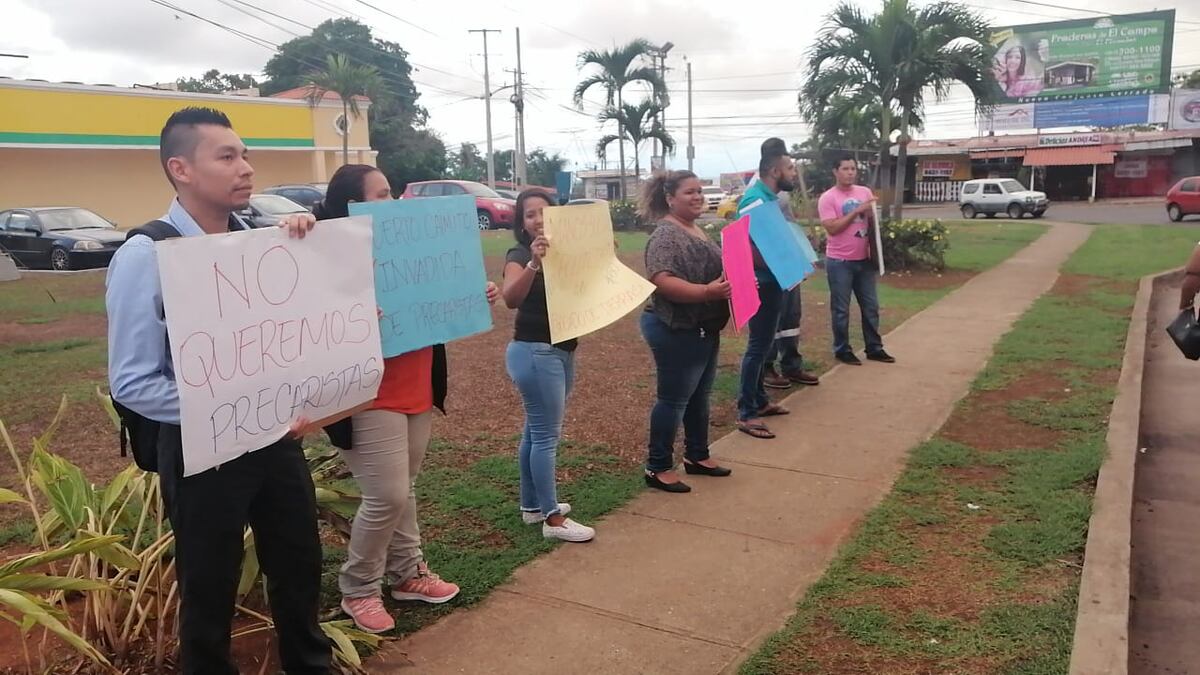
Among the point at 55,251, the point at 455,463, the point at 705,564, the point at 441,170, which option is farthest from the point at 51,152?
the point at 705,564

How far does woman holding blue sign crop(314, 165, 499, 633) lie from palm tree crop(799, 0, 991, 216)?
13523 millimetres

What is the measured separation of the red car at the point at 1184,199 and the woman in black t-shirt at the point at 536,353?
30.0 m

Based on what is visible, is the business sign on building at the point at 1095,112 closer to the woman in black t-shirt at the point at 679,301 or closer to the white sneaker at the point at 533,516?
the woman in black t-shirt at the point at 679,301

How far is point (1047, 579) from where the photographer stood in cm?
390

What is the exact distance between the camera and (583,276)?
4.26 m

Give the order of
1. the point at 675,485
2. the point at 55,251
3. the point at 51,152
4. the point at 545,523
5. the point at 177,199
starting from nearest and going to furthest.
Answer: the point at 177,199 → the point at 545,523 → the point at 675,485 → the point at 55,251 → the point at 51,152

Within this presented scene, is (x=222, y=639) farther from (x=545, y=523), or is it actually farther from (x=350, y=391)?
(x=545, y=523)

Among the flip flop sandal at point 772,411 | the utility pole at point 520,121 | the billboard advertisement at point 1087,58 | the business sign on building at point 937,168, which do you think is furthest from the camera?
the business sign on building at point 937,168

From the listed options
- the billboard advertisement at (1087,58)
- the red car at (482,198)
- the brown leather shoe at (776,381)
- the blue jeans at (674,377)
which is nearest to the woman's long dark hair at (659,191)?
the blue jeans at (674,377)

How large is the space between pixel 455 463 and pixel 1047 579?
3164 millimetres

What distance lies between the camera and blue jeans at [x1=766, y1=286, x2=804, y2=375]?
704 centimetres

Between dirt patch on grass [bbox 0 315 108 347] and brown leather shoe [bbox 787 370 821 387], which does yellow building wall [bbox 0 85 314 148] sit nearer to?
dirt patch on grass [bbox 0 315 108 347]

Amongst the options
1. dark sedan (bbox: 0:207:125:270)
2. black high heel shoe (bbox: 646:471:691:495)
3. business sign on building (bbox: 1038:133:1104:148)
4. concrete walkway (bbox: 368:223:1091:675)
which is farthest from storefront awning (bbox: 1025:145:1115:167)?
black high heel shoe (bbox: 646:471:691:495)

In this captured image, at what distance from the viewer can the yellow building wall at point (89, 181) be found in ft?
88.9
